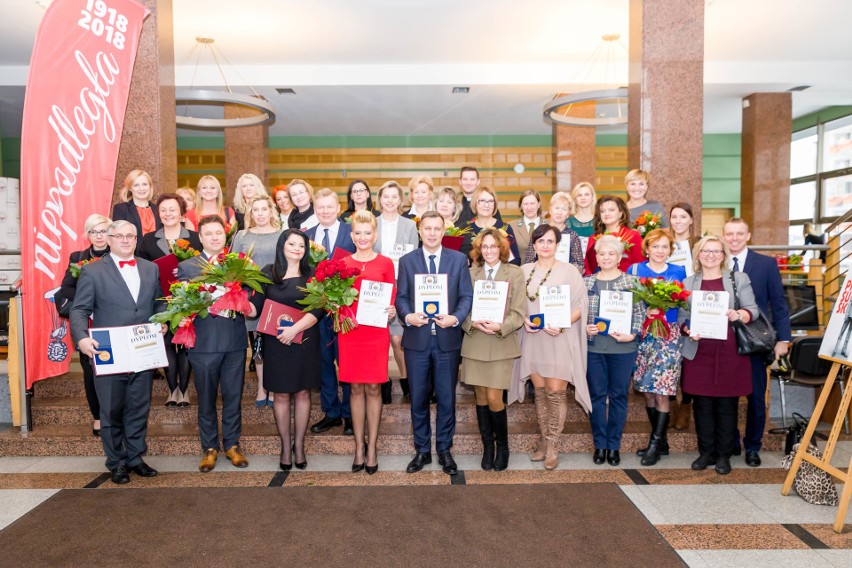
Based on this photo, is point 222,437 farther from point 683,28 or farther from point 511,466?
point 683,28

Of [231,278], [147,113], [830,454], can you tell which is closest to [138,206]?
[147,113]

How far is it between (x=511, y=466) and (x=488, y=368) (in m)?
0.81

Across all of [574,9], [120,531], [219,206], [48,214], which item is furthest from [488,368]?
[574,9]

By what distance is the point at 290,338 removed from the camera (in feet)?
11.7

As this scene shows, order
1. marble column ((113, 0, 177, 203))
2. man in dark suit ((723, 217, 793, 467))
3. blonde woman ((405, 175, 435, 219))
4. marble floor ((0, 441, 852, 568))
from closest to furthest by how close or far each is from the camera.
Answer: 1. marble floor ((0, 441, 852, 568))
2. man in dark suit ((723, 217, 793, 467))
3. blonde woman ((405, 175, 435, 219))
4. marble column ((113, 0, 177, 203))

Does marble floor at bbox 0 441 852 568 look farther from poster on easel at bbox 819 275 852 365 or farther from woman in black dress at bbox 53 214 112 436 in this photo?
poster on easel at bbox 819 275 852 365

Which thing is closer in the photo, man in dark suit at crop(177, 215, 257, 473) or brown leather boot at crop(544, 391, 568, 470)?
man in dark suit at crop(177, 215, 257, 473)

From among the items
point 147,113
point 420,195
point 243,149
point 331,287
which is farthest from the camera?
point 243,149

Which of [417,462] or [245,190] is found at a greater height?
[245,190]

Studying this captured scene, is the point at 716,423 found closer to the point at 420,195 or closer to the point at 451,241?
the point at 451,241

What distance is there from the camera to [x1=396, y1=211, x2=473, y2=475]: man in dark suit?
142 inches

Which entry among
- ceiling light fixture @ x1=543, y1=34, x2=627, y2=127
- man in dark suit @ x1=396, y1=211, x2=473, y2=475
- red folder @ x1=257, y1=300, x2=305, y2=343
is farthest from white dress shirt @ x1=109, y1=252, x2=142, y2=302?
ceiling light fixture @ x1=543, y1=34, x2=627, y2=127

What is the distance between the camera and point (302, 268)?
3.66 m

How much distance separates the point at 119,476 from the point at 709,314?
3.96 meters
